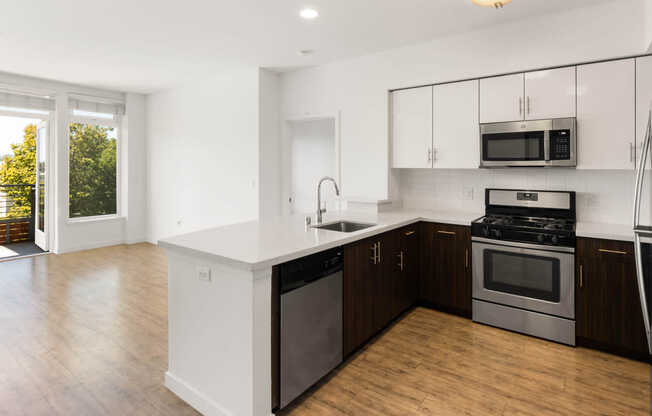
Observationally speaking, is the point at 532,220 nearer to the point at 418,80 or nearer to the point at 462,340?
the point at 462,340

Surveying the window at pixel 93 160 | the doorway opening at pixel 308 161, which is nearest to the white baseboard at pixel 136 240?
the window at pixel 93 160

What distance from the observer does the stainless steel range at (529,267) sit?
9.16 ft

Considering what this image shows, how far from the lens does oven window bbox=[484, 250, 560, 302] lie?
284 cm

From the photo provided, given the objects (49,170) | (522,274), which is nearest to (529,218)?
(522,274)

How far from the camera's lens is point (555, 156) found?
9.96ft

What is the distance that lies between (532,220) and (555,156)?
584 mm

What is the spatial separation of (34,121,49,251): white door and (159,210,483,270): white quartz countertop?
4824 millimetres

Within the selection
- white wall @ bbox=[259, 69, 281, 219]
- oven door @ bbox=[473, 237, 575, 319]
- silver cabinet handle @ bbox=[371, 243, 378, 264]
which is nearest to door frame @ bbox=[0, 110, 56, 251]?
white wall @ bbox=[259, 69, 281, 219]

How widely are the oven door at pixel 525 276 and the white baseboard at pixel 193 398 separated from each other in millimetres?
2261

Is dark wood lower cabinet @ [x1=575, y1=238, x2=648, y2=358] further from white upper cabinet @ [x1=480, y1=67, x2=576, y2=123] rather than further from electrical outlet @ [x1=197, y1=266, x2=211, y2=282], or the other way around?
electrical outlet @ [x1=197, y1=266, x2=211, y2=282]

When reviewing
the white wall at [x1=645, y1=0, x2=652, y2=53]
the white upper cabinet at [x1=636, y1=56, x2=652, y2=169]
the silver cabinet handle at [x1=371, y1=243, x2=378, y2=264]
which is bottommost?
the silver cabinet handle at [x1=371, y1=243, x2=378, y2=264]

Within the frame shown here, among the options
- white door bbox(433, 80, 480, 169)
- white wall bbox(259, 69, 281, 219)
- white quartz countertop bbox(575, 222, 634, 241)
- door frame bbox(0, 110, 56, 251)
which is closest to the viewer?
white quartz countertop bbox(575, 222, 634, 241)

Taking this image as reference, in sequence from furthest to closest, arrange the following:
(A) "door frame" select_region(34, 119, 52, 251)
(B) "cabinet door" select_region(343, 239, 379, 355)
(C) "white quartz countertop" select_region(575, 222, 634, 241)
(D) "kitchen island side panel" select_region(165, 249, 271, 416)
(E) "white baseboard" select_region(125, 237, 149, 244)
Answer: (E) "white baseboard" select_region(125, 237, 149, 244)
(A) "door frame" select_region(34, 119, 52, 251)
(C) "white quartz countertop" select_region(575, 222, 634, 241)
(B) "cabinet door" select_region(343, 239, 379, 355)
(D) "kitchen island side panel" select_region(165, 249, 271, 416)

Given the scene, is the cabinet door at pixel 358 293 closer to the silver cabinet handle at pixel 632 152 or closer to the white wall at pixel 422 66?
the white wall at pixel 422 66
